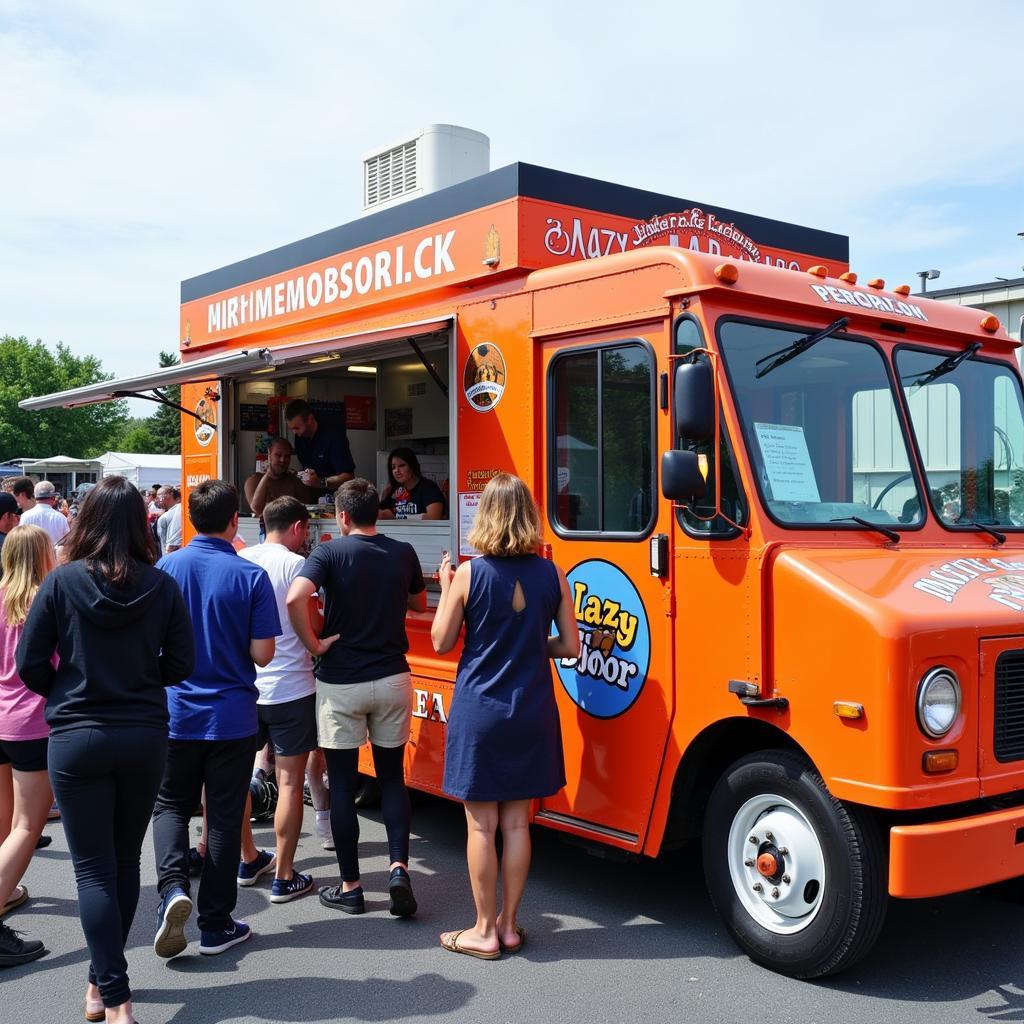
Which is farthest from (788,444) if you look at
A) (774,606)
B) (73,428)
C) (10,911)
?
(73,428)

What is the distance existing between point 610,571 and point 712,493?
65cm

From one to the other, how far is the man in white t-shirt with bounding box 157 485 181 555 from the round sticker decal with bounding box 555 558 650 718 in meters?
6.00

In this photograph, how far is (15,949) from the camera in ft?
13.9

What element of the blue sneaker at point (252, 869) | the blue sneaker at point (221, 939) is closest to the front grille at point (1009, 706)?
the blue sneaker at point (221, 939)

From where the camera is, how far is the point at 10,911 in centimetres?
482

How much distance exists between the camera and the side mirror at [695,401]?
4.04 metres

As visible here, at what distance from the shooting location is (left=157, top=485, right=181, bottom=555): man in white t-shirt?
1062 cm

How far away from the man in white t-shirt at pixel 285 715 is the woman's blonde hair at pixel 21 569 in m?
0.97

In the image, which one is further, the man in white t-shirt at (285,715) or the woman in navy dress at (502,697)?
the man in white t-shirt at (285,715)

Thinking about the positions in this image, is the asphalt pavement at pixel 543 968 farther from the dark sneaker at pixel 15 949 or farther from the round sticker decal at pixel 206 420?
the round sticker decal at pixel 206 420

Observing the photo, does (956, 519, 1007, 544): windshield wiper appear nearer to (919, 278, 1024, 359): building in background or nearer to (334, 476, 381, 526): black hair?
(334, 476, 381, 526): black hair

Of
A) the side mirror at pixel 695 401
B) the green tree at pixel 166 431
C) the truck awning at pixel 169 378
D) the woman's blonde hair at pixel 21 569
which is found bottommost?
the woman's blonde hair at pixel 21 569

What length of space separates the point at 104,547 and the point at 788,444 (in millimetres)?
2634

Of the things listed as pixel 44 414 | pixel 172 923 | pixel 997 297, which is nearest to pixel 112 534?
pixel 172 923
